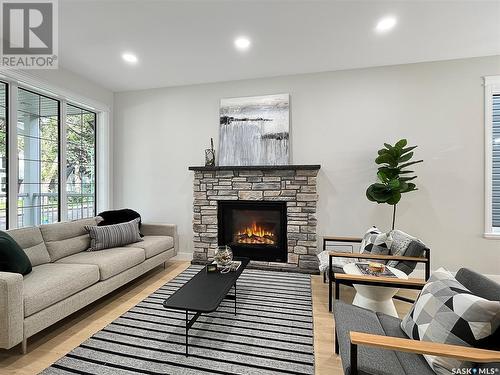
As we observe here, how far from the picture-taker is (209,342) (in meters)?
2.09

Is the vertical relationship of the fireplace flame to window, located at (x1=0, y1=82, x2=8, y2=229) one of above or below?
below

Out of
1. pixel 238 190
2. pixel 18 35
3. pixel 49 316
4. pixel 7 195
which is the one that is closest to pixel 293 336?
pixel 49 316

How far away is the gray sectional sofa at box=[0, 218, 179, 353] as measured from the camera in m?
1.84

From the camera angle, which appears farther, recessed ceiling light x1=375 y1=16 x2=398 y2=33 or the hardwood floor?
recessed ceiling light x1=375 y1=16 x2=398 y2=33

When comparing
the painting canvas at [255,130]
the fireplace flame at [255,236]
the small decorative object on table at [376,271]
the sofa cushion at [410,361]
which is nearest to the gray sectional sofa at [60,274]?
the fireplace flame at [255,236]

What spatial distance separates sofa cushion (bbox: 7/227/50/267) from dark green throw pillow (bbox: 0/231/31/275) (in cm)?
35

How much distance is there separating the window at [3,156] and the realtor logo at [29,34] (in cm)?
39

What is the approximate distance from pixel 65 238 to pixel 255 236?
8.39ft

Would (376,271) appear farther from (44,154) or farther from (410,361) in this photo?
(44,154)

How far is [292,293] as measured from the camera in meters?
3.07

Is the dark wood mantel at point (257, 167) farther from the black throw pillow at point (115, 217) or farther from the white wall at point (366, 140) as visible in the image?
the black throw pillow at point (115, 217)

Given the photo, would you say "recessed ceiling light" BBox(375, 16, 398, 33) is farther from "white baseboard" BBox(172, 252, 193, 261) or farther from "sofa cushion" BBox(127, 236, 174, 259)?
"white baseboard" BBox(172, 252, 193, 261)

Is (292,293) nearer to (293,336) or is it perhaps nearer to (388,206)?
(293,336)

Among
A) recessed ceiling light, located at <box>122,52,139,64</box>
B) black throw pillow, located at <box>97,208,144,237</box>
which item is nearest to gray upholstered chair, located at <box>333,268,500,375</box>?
black throw pillow, located at <box>97,208,144,237</box>
